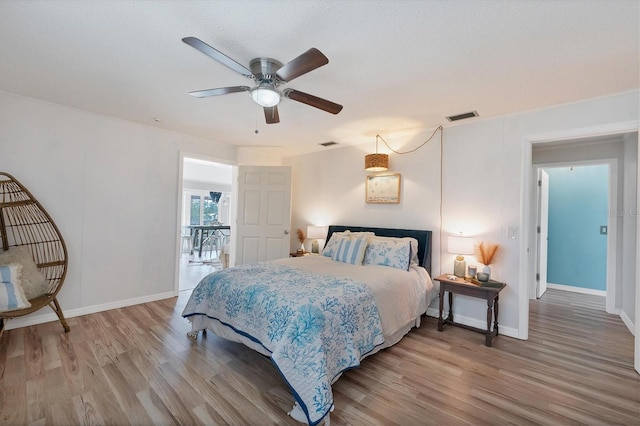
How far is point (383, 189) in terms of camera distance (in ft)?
13.3

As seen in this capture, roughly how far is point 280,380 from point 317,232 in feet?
8.81

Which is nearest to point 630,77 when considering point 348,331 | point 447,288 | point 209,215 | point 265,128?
point 447,288

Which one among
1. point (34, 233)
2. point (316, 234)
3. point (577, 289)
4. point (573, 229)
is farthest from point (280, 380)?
point (573, 229)

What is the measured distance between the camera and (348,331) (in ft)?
6.73

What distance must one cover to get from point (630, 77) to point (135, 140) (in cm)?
531

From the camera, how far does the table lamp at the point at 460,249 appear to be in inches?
120

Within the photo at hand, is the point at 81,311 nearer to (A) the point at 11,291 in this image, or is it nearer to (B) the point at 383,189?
(A) the point at 11,291

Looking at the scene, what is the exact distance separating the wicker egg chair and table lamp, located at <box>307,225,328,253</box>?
3.11 meters

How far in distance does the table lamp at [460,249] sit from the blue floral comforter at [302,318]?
1366mm

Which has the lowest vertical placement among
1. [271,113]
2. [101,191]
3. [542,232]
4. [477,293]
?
[477,293]

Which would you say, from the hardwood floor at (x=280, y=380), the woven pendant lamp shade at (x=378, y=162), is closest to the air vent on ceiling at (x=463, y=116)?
the woven pendant lamp shade at (x=378, y=162)

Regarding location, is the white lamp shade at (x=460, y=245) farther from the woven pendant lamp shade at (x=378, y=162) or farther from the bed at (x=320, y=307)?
the woven pendant lamp shade at (x=378, y=162)

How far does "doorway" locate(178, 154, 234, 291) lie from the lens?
24.6ft

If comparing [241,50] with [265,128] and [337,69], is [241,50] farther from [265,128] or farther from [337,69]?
[265,128]
